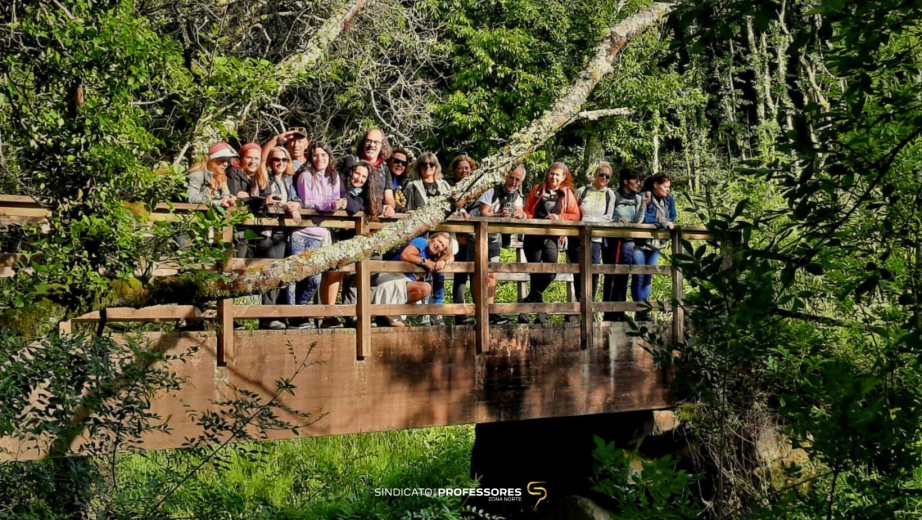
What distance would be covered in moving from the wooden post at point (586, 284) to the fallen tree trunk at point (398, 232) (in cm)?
126

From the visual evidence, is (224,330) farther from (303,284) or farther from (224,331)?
(303,284)

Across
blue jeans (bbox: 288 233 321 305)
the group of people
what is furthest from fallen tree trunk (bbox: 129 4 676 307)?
blue jeans (bbox: 288 233 321 305)

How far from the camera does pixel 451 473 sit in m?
12.2

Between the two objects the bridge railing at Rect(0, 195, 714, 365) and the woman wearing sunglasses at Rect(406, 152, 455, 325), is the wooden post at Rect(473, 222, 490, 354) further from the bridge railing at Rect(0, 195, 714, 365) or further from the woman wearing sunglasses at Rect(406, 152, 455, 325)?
the woman wearing sunglasses at Rect(406, 152, 455, 325)

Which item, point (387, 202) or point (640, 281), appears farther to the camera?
point (640, 281)

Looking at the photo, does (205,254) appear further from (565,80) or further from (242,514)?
(565,80)

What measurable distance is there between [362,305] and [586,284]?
220 cm

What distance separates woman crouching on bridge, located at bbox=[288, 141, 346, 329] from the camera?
664cm

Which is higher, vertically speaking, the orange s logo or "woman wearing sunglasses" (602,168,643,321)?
"woman wearing sunglasses" (602,168,643,321)

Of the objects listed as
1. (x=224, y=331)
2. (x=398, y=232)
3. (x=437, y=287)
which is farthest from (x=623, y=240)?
(x=224, y=331)

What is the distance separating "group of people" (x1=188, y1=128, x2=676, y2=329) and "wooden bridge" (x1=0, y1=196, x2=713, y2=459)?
17 cm

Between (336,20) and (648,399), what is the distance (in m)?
4.14

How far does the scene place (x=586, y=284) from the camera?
803 cm

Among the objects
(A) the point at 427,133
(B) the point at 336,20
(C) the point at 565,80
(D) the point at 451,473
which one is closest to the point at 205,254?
(B) the point at 336,20
